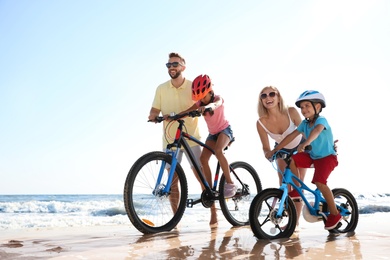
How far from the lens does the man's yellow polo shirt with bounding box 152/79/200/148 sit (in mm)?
5684

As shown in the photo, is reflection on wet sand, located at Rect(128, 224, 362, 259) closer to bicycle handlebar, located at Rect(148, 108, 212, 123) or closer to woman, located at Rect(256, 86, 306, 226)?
Answer: woman, located at Rect(256, 86, 306, 226)

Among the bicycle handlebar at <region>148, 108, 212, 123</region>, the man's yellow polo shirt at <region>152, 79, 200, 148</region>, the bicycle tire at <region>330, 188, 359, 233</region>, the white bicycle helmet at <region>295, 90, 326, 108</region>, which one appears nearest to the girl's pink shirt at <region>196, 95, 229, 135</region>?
the man's yellow polo shirt at <region>152, 79, 200, 148</region>

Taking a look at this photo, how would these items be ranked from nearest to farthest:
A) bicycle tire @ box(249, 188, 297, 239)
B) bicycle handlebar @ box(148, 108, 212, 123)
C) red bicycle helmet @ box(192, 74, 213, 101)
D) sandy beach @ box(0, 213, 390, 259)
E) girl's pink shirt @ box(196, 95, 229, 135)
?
sandy beach @ box(0, 213, 390, 259) < bicycle tire @ box(249, 188, 297, 239) < bicycle handlebar @ box(148, 108, 212, 123) < red bicycle helmet @ box(192, 74, 213, 101) < girl's pink shirt @ box(196, 95, 229, 135)

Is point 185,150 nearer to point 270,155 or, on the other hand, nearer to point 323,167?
point 270,155

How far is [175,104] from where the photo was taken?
571 centimetres

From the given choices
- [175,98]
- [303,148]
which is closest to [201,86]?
[175,98]

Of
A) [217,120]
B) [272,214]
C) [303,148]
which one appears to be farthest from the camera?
[217,120]

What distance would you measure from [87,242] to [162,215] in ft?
3.20

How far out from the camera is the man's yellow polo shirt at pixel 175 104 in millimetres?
5684

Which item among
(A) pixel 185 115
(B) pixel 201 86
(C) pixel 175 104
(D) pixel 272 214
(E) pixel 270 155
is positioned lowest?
(D) pixel 272 214

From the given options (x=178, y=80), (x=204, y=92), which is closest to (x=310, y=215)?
(x=204, y=92)

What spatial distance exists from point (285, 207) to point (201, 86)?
182 cm

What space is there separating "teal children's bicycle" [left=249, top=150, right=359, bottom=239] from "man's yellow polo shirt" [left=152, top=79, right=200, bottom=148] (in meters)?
1.43

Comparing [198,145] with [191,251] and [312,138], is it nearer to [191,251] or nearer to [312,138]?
[312,138]
